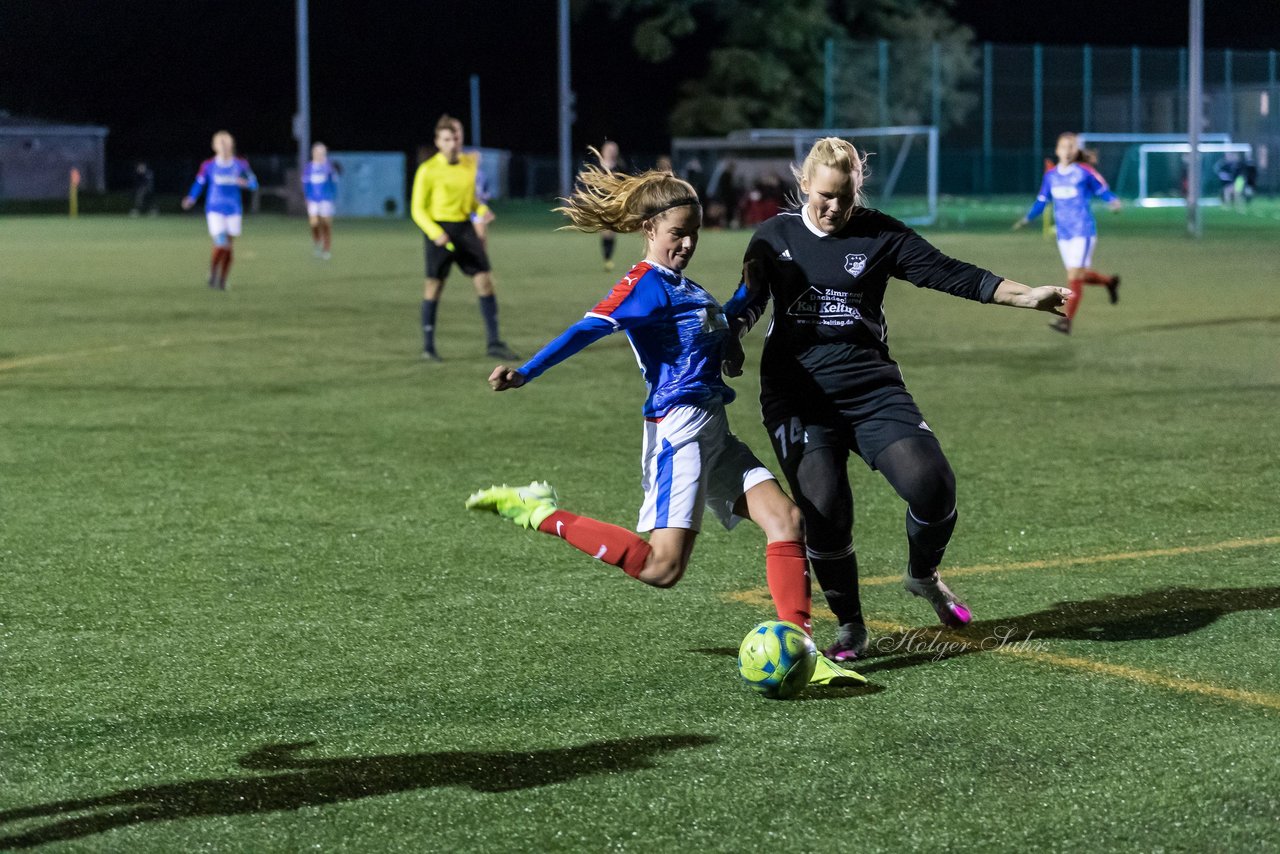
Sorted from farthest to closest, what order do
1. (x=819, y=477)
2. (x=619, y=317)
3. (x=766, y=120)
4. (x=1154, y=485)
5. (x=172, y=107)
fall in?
(x=172, y=107)
(x=766, y=120)
(x=1154, y=485)
(x=819, y=477)
(x=619, y=317)

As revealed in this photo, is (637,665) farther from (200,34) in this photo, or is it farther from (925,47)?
(200,34)

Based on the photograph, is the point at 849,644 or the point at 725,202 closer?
the point at 849,644

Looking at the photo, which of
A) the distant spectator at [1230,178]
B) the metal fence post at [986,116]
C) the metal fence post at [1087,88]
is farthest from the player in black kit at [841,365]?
the distant spectator at [1230,178]

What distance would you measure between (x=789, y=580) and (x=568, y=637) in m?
0.90

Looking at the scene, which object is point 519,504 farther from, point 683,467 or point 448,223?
point 448,223

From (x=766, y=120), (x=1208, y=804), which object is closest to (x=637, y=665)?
(x=1208, y=804)

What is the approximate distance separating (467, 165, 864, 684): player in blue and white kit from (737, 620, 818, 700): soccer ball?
0.18 metres

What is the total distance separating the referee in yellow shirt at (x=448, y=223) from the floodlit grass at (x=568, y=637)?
155 cm

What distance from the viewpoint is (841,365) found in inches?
226

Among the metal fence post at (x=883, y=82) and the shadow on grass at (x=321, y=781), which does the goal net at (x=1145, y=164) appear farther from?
the shadow on grass at (x=321, y=781)

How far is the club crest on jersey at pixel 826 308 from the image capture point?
5.72 m

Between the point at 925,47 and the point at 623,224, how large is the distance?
160 feet

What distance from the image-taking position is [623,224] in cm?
542

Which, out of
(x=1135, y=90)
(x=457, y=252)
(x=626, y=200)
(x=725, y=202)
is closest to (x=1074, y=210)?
(x=457, y=252)
